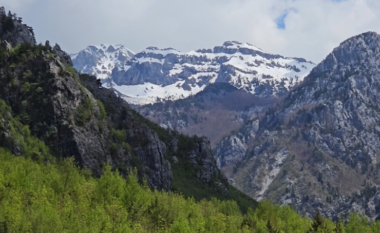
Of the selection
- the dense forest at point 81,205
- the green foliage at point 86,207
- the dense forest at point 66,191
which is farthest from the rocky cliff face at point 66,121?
the green foliage at point 86,207

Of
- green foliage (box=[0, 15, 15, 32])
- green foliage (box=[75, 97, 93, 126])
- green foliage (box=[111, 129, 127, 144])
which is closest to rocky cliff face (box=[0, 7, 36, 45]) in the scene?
green foliage (box=[0, 15, 15, 32])

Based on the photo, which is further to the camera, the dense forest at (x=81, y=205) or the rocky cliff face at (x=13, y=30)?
the rocky cliff face at (x=13, y=30)

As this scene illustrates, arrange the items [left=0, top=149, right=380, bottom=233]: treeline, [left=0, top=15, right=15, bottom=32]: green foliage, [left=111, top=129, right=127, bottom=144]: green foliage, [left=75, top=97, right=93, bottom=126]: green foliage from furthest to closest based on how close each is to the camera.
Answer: [left=0, top=15, right=15, bottom=32]: green foliage, [left=111, top=129, right=127, bottom=144]: green foliage, [left=75, top=97, right=93, bottom=126]: green foliage, [left=0, top=149, right=380, bottom=233]: treeline

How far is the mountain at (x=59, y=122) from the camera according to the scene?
421ft

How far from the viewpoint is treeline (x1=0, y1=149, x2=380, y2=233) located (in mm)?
79269

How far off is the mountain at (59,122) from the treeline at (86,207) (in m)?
7.47

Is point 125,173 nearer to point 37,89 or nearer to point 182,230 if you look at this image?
point 37,89

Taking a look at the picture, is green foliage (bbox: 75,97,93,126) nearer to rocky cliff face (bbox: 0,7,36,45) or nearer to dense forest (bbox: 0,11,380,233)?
dense forest (bbox: 0,11,380,233)

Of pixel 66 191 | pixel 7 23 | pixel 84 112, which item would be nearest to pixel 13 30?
pixel 7 23

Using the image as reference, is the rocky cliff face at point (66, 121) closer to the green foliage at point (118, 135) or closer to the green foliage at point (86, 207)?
the green foliage at point (118, 135)

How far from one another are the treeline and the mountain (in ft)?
24.5

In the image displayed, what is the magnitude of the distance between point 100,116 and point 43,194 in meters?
59.3

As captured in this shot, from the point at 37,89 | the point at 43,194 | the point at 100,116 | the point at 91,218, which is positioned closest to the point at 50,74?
the point at 37,89

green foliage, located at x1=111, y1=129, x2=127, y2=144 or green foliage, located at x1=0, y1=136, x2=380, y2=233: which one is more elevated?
green foliage, located at x1=111, y1=129, x2=127, y2=144
